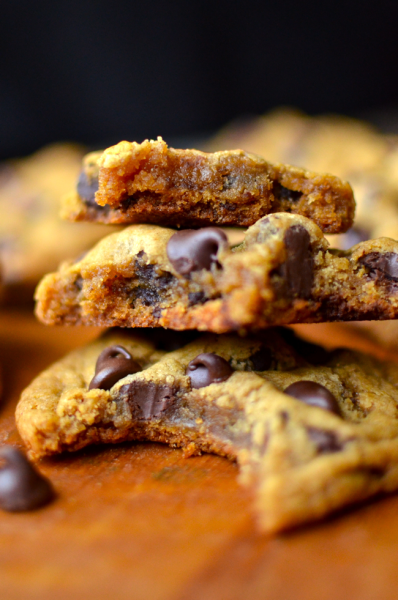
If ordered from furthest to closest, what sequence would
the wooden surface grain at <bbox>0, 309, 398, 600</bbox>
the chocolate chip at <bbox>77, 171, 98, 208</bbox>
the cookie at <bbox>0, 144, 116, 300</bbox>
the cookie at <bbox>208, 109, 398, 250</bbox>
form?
the cookie at <bbox>0, 144, 116, 300</bbox> < the cookie at <bbox>208, 109, 398, 250</bbox> < the chocolate chip at <bbox>77, 171, 98, 208</bbox> < the wooden surface grain at <bbox>0, 309, 398, 600</bbox>

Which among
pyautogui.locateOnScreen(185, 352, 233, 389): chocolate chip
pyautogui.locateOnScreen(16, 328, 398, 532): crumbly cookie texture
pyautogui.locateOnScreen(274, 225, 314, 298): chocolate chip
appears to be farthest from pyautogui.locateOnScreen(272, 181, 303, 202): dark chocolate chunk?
pyautogui.locateOnScreen(185, 352, 233, 389): chocolate chip

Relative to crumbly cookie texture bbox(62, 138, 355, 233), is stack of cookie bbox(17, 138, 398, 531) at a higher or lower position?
lower

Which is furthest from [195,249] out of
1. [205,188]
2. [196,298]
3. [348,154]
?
[348,154]

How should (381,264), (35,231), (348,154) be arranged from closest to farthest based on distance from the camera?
(381,264) → (35,231) → (348,154)

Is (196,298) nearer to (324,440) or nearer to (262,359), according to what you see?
(262,359)

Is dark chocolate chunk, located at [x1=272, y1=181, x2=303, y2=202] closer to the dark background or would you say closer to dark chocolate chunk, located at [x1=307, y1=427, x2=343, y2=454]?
dark chocolate chunk, located at [x1=307, y1=427, x2=343, y2=454]

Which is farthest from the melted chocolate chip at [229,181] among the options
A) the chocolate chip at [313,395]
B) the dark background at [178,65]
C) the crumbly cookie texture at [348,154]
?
the dark background at [178,65]

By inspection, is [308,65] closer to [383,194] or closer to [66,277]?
[383,194]
